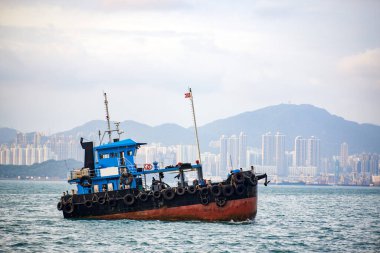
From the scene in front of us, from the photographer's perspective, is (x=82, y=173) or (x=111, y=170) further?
(x=82, y=173)

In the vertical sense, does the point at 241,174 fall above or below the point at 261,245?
above

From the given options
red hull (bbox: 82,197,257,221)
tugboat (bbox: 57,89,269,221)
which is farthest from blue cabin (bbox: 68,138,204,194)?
red hull (bbox: 82,197,257,221)

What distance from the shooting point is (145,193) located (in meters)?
40.2

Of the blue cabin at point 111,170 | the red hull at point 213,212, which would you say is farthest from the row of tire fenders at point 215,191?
the blue cabin at point 111,170

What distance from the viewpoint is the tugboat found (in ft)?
129

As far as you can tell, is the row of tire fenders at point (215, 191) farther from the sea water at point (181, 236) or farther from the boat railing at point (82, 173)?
the boat railing at point (82, 173)

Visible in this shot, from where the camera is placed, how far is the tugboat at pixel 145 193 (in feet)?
129

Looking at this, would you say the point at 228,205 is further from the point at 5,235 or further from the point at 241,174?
the point at 5,235

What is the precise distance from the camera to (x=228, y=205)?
3934 cm

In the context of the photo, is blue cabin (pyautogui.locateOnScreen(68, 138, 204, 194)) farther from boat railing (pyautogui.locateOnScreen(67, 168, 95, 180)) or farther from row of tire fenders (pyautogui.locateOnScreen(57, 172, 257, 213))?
row of tire fenders (pyautogui.locateOnScreen(57, 172, 257, 213))

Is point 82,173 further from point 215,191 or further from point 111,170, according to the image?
point 215,191

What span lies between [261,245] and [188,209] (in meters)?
6.58

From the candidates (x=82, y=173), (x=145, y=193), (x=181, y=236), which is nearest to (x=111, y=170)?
(x=82, y=173)

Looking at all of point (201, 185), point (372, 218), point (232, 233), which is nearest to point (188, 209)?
point (201, 185)
